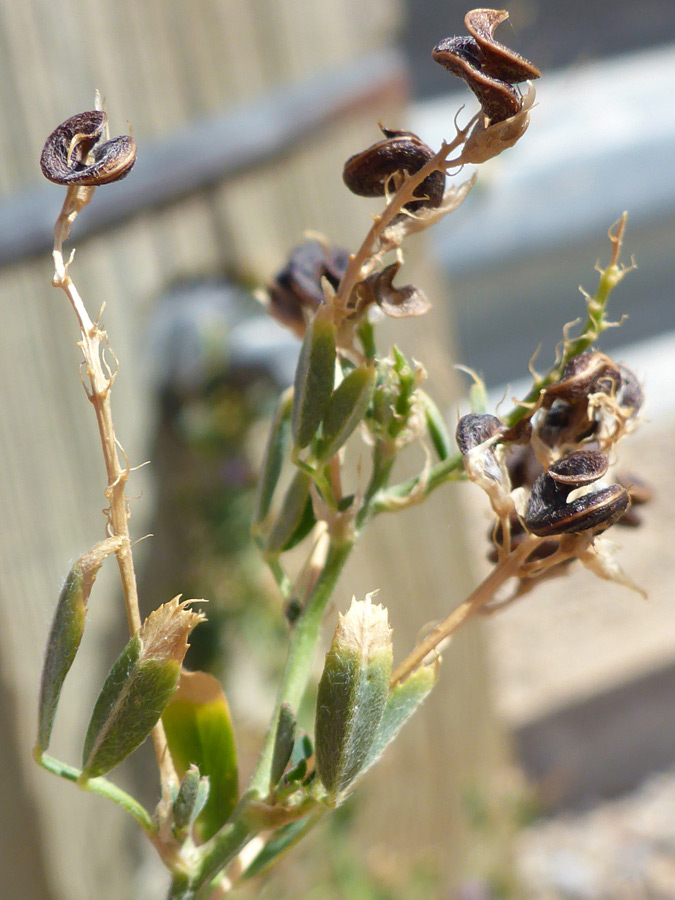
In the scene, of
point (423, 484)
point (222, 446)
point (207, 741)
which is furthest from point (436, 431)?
point (222, 446)

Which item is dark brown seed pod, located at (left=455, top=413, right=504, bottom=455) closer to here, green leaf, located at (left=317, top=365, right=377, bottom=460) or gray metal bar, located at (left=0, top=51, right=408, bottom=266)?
green leaf, located at (left=317, top=365, right=377, bottom=460)

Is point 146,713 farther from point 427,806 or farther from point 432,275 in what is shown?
point 427,806

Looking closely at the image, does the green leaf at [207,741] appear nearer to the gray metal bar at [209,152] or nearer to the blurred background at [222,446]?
the blurred background at [222,446]

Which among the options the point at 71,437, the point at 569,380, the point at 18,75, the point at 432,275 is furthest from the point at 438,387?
the point at 569,380

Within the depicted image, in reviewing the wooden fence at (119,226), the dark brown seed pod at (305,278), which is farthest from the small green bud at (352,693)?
the wooden fence at (119,226)

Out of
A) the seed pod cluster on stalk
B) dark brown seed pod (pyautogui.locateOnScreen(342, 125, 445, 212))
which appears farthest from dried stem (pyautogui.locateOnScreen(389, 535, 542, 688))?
dark brown seed pod (pyautogui.locateOnScreen(342, 125, 445, 212))
